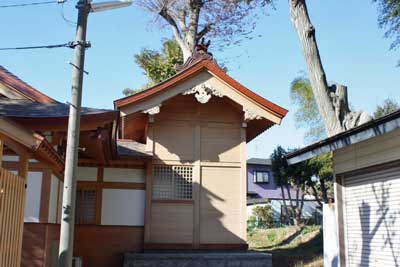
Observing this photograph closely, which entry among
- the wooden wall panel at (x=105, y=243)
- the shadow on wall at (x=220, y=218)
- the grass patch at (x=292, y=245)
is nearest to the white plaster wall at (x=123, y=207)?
the wooden wall panel at (x=105, y=243)

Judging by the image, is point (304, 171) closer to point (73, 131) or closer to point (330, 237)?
point (330, 237)

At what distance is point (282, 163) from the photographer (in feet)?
62.4

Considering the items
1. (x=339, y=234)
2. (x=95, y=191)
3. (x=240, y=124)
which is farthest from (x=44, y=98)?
(x=339, y=234)

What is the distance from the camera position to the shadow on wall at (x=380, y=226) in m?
6.97

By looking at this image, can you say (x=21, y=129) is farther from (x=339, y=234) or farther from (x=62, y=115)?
(x=339, y=234)

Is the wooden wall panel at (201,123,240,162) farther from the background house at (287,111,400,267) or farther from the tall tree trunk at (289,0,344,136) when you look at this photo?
the background house at (287,111,400,267)

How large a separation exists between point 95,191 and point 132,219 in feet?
3.49

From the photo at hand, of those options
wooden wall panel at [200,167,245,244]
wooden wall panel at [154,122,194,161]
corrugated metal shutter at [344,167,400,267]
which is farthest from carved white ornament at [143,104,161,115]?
corrugated metal shutter at [344,167,400,267]

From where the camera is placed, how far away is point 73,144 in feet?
17.3

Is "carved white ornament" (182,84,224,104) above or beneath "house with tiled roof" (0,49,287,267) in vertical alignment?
above

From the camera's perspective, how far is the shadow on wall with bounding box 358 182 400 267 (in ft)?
22.9

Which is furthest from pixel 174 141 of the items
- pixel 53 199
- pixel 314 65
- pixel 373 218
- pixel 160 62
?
pixel 160 62

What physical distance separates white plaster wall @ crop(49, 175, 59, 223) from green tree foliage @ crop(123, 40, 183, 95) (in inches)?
556

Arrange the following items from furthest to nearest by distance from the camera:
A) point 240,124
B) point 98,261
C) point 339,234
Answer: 1. point 240,124
2. point 98,261
3. point 339,234
